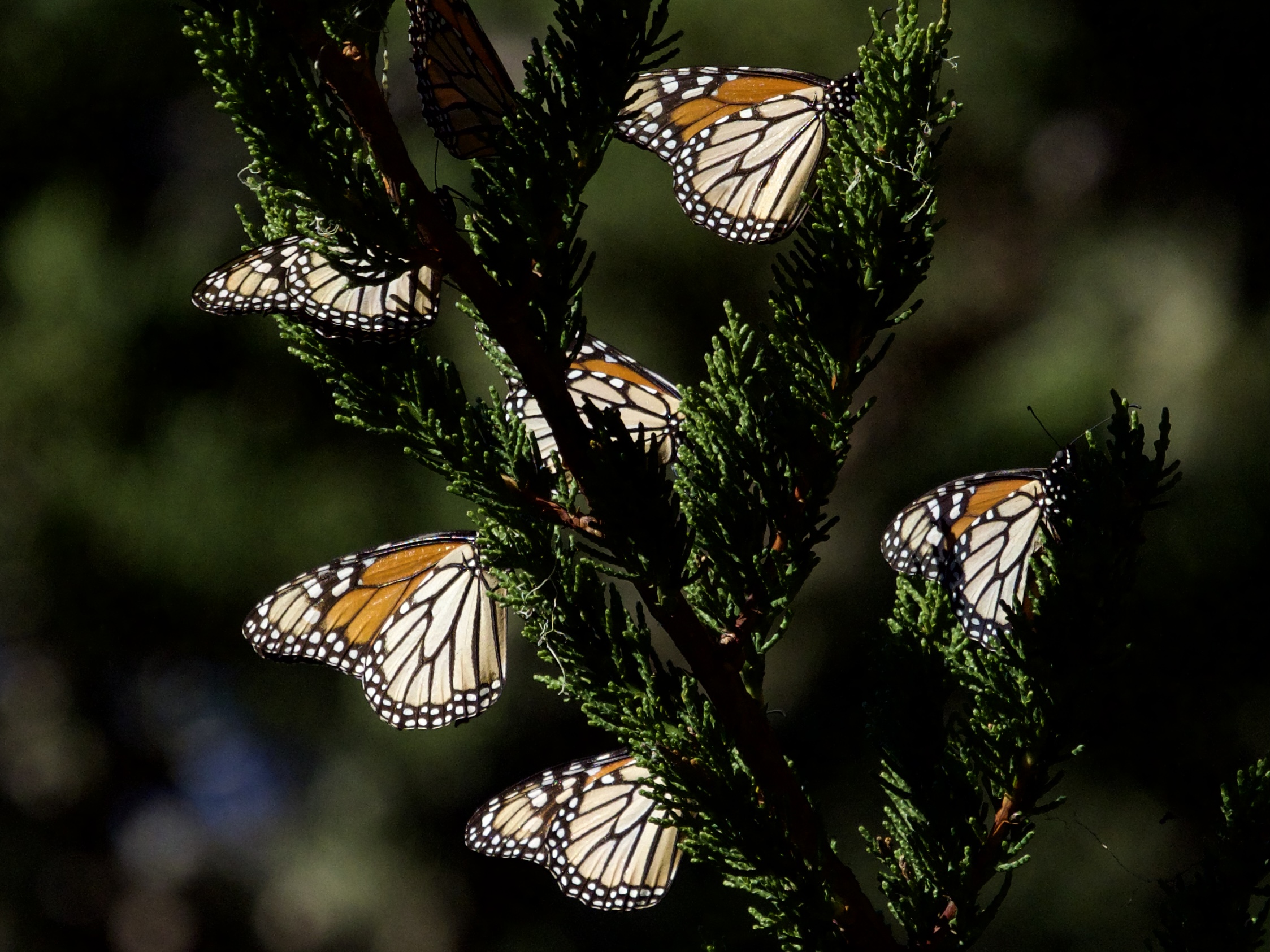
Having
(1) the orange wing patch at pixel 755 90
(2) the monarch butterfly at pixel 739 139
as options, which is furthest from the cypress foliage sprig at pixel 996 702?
(1) the orange wing patch at pixel 755 90

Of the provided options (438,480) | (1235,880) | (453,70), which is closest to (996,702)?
(1235,880)

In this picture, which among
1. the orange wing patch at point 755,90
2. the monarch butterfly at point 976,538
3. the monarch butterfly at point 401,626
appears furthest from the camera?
the orange wing patch at point 755,90

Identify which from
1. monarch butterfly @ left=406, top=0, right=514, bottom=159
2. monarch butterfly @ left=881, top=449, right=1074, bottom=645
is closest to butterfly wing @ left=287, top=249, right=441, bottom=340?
monarch butterfly @ left=406, top=0, right=514, bottom=159

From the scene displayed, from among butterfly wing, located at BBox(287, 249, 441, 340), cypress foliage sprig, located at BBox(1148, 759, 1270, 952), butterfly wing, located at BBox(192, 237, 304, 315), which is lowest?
cypress foliage sprig, located at BBox(1148, 759, 1270, 952)

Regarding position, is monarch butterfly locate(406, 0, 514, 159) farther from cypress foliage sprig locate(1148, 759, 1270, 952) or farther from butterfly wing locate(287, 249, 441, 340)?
cypress foliage sprig locate(1148, 759, 1270, 952)

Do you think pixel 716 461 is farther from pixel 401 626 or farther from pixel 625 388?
pixel 401 626

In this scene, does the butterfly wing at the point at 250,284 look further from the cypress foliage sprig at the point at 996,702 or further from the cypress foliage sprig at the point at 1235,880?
the cypress foliage sprig at the point at 1235,880
